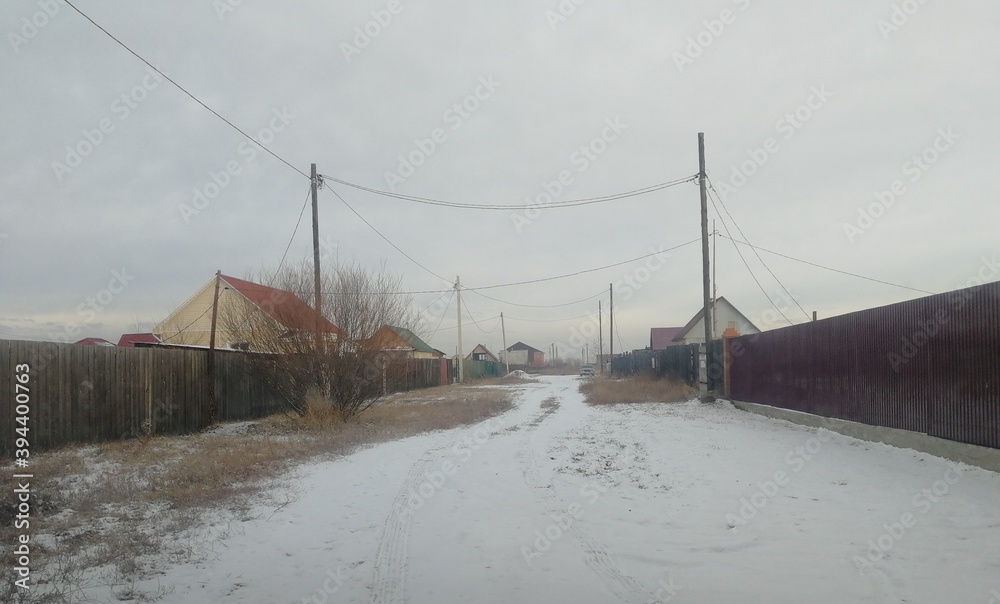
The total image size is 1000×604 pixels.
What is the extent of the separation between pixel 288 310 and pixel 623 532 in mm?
11061

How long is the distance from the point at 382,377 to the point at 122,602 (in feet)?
38.5

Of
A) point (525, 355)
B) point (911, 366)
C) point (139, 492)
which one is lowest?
point (525, 355)

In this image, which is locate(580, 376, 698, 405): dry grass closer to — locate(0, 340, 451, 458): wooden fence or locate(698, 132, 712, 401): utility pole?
locate(698, 132, 712, 401): utility pole

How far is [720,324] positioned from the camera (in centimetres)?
5053

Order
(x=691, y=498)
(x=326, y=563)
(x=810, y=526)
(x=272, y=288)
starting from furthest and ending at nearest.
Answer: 1. (x=272, y=288)
2. (x=691, y=498)
3. (x=810, y=526)
4. (x=326, y=563)

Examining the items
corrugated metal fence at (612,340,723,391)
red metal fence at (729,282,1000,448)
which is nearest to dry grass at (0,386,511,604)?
red metal fence at (729,282,1000,448)

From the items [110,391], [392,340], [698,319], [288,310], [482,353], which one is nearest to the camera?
[110,391]

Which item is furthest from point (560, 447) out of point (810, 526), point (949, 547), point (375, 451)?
point (949, 547)

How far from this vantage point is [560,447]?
444 inches

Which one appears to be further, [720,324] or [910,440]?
[720,324]

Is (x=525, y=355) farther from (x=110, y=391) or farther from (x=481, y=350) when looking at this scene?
(x=110, y=391)

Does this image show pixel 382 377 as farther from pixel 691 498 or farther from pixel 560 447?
pixel 691 498

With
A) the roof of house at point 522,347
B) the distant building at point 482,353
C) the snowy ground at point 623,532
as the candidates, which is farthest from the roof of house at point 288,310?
the roof of house at point 522,347

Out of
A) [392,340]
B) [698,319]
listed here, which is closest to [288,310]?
[392,340]
